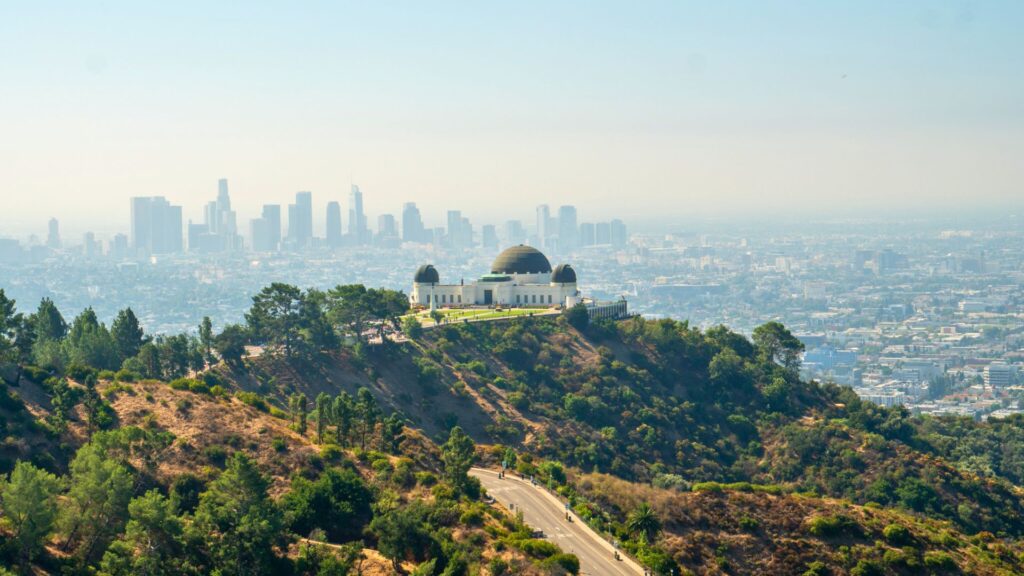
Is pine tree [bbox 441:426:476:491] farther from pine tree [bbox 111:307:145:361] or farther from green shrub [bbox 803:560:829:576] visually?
pine tree [bbox 111:307:145:361]

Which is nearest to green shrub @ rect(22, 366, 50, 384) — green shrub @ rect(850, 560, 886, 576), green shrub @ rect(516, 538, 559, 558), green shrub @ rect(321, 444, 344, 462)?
green shrub @ rect(321, 444, 344, 462)

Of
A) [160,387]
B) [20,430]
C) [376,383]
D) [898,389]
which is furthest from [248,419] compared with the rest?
[898,389]

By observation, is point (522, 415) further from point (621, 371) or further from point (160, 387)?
point (160, 387)

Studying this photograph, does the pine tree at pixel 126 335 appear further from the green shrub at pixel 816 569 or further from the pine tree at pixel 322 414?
the green shrub at pixel 816 569

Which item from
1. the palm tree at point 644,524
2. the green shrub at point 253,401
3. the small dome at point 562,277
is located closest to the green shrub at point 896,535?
the palm tree at point 644,524

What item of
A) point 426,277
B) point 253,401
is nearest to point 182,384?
point 253,401

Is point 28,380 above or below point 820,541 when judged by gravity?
above
